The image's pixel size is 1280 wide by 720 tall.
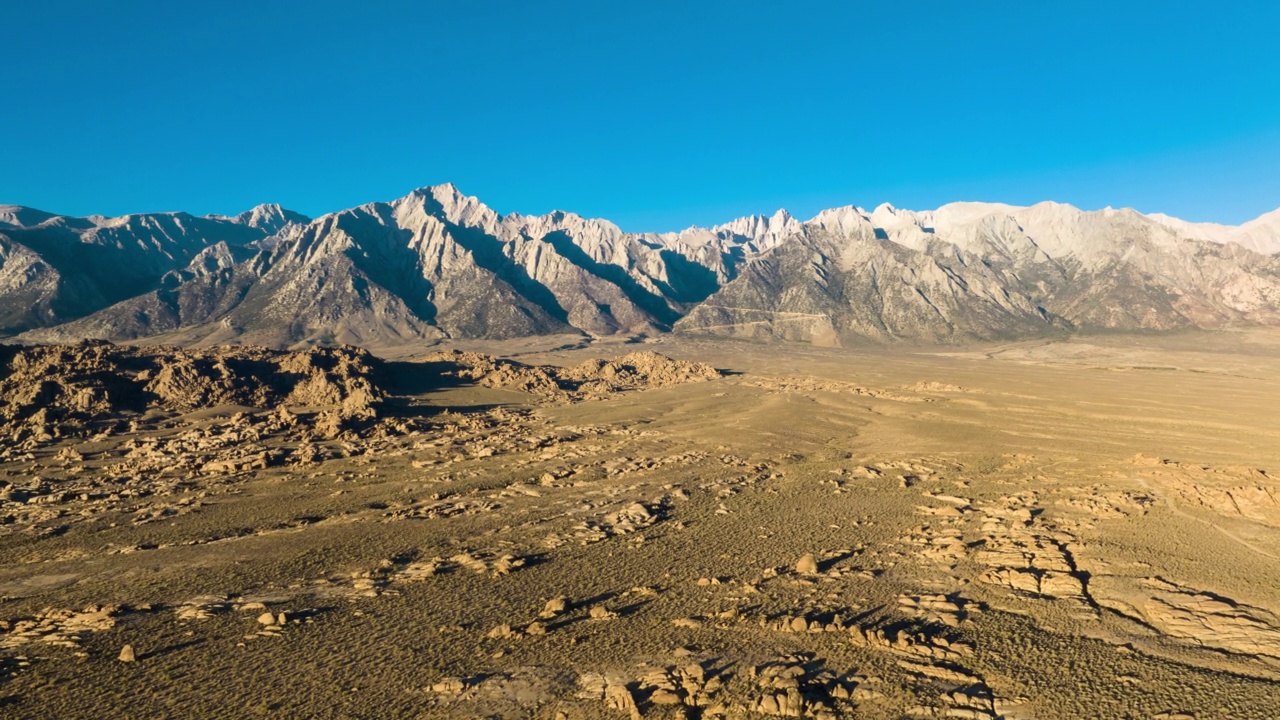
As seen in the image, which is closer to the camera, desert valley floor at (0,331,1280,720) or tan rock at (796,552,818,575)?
desert valley floor at (0,331,1280,720)

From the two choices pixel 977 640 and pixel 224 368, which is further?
pixel 224 368

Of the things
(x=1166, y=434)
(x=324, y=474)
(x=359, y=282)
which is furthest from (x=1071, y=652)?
(x=359, y=282)

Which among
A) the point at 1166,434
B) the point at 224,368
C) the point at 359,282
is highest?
the point at 359,282

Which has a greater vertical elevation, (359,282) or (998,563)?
(359,282)

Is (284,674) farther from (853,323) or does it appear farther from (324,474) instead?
(853,323)

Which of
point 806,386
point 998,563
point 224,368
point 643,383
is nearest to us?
point 998,563

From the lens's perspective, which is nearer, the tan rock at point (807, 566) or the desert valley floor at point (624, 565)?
the desert valley floor at point (624, 565)

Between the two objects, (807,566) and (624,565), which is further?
(624,565)

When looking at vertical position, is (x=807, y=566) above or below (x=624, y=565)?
above
